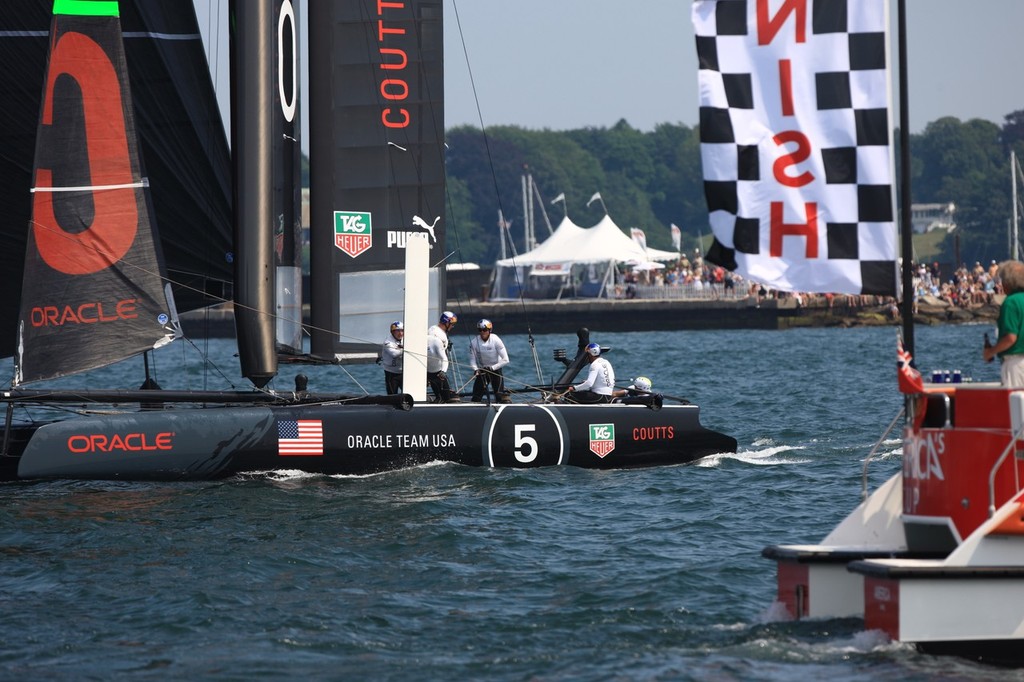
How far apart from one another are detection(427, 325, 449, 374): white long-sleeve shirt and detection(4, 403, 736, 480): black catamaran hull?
0.92 meters

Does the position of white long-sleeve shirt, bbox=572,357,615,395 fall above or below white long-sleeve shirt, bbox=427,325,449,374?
below

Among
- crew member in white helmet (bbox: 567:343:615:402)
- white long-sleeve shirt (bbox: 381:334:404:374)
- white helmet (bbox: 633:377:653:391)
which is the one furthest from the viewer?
white helmet (bbox: 633:377:653:391)

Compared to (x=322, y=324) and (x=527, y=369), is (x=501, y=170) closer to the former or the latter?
(x=527, y=369)

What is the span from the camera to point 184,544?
11289 mm

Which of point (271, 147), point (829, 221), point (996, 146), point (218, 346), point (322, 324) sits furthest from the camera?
point (996, 146)

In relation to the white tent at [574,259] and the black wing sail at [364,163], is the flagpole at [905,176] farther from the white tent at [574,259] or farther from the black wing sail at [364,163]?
the white tent at [574,259]

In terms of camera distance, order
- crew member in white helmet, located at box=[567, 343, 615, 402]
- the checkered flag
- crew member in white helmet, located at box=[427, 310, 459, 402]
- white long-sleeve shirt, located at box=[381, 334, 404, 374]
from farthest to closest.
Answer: white long-sleeve shirt, located at box=[381, 334, 404, 374], crew member in white helmet, located at box=[567, 343, 615, 402], crew member in white helmet, located at box=[427, 310, 459, 402], the checkered flag

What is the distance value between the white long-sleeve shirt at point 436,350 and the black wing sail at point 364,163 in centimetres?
86

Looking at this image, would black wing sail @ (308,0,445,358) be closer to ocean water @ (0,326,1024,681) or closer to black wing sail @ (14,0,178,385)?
black wing sail @ (14,0,178,385)

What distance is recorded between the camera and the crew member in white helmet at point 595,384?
15734 mm

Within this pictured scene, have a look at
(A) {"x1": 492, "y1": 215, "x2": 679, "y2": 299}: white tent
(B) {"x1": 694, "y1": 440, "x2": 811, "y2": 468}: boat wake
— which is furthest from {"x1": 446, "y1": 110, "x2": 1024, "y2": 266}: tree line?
(B) {"x1": 694, "y1": 440, "x2": 811, "y2": 468}: boat wake

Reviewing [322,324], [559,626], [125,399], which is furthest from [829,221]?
[322,324]

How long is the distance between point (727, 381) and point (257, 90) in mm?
17211

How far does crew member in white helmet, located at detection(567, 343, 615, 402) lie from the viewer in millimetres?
15734
